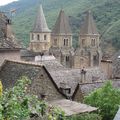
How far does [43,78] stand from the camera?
20172 mm

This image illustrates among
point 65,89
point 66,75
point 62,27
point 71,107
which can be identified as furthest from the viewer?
point 62,27

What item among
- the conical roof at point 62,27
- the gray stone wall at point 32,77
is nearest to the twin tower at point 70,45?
the conical roof at point 62,27

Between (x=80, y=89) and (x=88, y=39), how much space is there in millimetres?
64375

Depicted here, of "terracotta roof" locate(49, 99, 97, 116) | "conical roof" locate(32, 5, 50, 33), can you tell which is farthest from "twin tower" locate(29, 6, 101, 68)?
"terracotta roof" locate(49, 99, 97, 116)

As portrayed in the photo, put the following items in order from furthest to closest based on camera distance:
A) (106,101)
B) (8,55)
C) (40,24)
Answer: (40,24), (106,101), (8,55)

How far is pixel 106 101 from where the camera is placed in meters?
24.7

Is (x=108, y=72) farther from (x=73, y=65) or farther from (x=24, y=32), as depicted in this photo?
(x=24, y=32)

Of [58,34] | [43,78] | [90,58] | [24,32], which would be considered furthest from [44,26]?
[43,78]

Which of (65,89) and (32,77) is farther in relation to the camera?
(65,89)

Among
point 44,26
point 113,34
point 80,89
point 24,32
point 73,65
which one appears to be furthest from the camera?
point 24,32

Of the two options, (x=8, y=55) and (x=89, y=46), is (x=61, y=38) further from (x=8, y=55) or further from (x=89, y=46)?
(x=8, y=55)

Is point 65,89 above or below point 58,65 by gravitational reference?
below

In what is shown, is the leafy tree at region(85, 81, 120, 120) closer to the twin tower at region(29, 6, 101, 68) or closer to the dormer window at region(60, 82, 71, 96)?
the dormer window at region(60, 82, 71, 96)

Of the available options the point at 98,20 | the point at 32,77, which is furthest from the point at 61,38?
the point at 32,77
